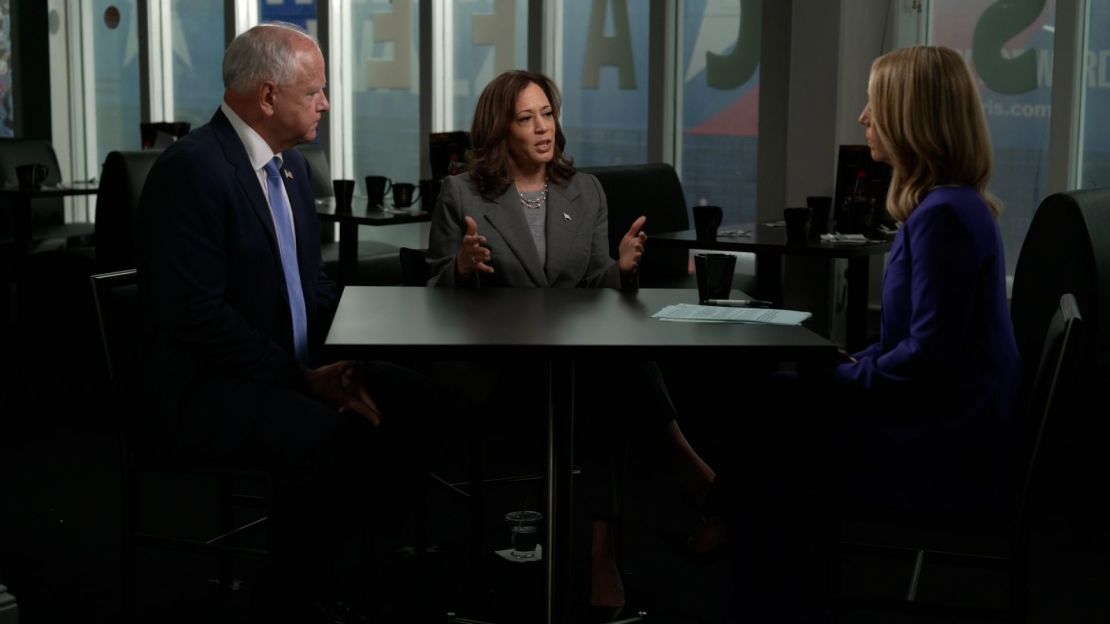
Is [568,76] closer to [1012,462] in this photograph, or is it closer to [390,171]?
[390,171]

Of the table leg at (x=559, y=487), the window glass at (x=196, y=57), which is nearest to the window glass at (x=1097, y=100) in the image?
the table leg at (x=559, y=487)

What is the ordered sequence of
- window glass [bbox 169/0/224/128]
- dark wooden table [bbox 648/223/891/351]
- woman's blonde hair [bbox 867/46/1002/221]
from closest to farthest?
woman's blonde hair [bbox 867/46/1002/221]
dark wooden table [bbox 648/223/891/351]
window glass [bbox 169/0/224/128]

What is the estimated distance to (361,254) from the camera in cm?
592

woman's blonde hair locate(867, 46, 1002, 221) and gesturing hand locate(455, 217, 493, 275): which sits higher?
woman's blonde hair locate(867, 46, 1002, 221)

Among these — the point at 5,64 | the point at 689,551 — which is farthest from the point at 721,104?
the point at 5,64

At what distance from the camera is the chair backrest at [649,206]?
500 centimetres

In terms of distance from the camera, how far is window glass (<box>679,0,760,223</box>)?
5.93 metres

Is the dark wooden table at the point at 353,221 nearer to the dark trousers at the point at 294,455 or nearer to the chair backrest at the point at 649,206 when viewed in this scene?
the chair backrest at the point at 649,206

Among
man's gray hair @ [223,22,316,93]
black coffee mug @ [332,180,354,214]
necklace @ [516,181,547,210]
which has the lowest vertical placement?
black coffee mug @ [332,180,354,214]

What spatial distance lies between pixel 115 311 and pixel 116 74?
663 centimetres

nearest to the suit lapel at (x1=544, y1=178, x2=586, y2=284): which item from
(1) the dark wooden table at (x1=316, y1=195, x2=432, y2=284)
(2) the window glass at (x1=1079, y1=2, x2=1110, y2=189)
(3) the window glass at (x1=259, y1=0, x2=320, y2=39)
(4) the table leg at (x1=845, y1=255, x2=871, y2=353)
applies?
(4) the table leg at (x1=845, y1=255, x2=871, y2=353)

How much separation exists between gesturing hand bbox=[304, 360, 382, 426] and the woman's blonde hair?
105 centimetres

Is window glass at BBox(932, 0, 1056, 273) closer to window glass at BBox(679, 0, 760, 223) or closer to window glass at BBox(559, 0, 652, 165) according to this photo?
window glass at BBox(679, 0, 760, 223)

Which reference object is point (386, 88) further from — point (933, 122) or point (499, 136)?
point (933, 122)
